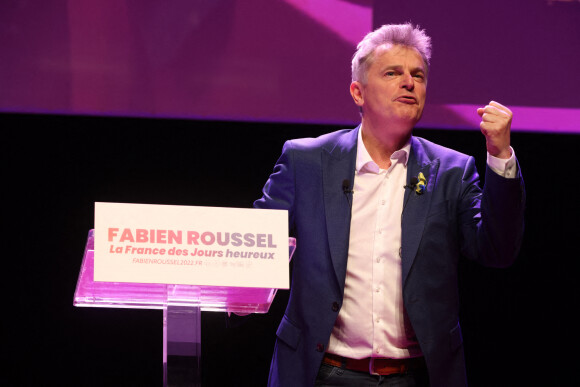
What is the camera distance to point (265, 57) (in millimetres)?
3857

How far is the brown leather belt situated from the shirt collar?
2.20 ft

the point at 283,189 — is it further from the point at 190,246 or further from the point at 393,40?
the point at 190,246

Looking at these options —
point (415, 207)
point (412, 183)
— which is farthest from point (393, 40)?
point (415, 207)

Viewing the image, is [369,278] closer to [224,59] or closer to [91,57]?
[224,59]

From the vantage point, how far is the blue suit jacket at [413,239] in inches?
88.7

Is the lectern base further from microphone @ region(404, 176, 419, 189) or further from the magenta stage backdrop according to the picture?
the magenta stage backdrop

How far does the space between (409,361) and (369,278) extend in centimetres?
30

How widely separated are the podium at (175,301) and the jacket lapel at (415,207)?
0.60m

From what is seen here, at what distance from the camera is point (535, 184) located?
160 inches

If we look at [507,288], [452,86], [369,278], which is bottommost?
[507,288]

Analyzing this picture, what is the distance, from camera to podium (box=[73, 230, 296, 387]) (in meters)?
1.71

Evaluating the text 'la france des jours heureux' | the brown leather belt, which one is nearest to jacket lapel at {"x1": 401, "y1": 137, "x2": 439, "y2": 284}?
the brown leather belt

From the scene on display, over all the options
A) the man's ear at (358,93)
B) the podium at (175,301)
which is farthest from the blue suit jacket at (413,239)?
the podium at (175,301)

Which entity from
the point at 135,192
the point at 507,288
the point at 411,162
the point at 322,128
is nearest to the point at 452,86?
the point at 322,128
